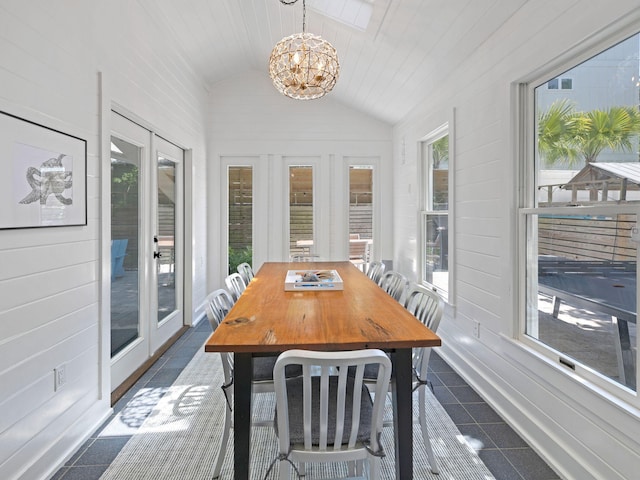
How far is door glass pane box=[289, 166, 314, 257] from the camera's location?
5.12 meters

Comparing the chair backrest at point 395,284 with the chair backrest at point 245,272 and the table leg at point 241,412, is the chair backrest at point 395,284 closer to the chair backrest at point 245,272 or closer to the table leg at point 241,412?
the chair backrest at point 245,272

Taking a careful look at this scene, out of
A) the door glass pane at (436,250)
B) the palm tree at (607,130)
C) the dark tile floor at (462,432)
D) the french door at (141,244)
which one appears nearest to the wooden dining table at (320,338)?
the dark tile floor at (462,432)

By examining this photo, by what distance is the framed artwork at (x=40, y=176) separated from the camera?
5.21 ft

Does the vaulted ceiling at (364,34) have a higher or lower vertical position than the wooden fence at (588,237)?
higher

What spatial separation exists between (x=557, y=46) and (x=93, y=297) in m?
2.91

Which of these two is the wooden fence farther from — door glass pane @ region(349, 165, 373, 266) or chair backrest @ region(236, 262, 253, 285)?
door glass pane @ region(349, 165, 373, 266)

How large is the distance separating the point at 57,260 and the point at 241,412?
130cm

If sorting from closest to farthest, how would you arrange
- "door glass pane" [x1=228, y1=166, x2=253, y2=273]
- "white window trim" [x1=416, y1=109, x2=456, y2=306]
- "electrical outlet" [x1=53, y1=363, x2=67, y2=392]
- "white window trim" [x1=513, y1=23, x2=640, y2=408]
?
"white window trim" [x1=513, y1=23, x2=640, y2=408], "electrical outlet" [x1=53, y1=363, x2=67, y2=392], "white window trim" [x1=416, y1=109, x2=456, y2=306], "door glass pane" [x1=228, y1=166, x2=253, y2=273]

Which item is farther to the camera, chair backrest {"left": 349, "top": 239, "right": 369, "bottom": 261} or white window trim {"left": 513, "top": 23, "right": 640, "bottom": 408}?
chair backrest {"left": 349, "top": 239, "right": 369, "bottom": 261}

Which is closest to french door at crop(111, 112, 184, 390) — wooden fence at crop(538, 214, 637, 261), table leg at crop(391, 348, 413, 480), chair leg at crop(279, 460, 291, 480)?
chair leg at crop(279, 460, 291, 480)

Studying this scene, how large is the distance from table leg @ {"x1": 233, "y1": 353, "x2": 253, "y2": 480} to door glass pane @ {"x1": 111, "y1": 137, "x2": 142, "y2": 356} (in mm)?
1710

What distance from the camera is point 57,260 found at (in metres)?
1.95

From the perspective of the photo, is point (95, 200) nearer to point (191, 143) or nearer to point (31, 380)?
point (31, 380)

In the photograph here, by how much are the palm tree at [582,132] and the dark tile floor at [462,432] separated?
155 cm
